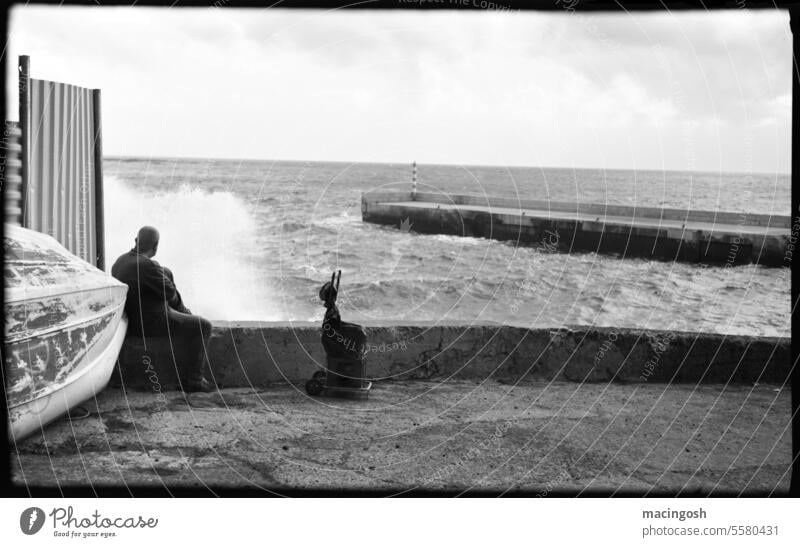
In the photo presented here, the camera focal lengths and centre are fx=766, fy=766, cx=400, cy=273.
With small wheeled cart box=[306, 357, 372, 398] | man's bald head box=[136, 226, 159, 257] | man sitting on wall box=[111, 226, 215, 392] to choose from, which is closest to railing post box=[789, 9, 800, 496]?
small wheeled cart box=[306, 357, 372, 398]

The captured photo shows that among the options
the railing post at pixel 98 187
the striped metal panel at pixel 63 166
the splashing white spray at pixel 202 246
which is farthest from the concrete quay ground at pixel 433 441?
the splashing white spray at pixel 202 246

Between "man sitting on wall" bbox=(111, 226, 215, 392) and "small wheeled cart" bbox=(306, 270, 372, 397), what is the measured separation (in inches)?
26.5

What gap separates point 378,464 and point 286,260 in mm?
21153

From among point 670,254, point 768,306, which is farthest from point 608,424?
point 670,254

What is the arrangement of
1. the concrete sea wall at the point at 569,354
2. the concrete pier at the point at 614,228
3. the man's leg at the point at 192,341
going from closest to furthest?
the man's leg at the point at 192,341 < the concrete sea wall at the point at 569,354 < the concrete pier at the point at 614,228

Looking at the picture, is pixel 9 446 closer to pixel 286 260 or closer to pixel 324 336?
pixel 324 336

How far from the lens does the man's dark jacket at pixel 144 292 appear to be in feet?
15.0

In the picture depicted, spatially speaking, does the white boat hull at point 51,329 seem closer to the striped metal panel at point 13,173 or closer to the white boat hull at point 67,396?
the white boat hull at point 67,396

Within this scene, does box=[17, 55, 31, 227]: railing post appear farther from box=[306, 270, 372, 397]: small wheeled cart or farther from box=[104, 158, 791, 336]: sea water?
box=[104, 158, 791, 336]: sea water

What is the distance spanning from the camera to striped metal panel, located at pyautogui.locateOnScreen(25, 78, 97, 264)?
477cm

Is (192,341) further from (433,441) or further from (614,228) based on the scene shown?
(614,228)

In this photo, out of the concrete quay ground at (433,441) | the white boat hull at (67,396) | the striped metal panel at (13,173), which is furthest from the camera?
the striped metal panel at (13,173)

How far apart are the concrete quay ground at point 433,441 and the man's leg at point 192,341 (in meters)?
0.10

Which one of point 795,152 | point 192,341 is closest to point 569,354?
point 795,152
